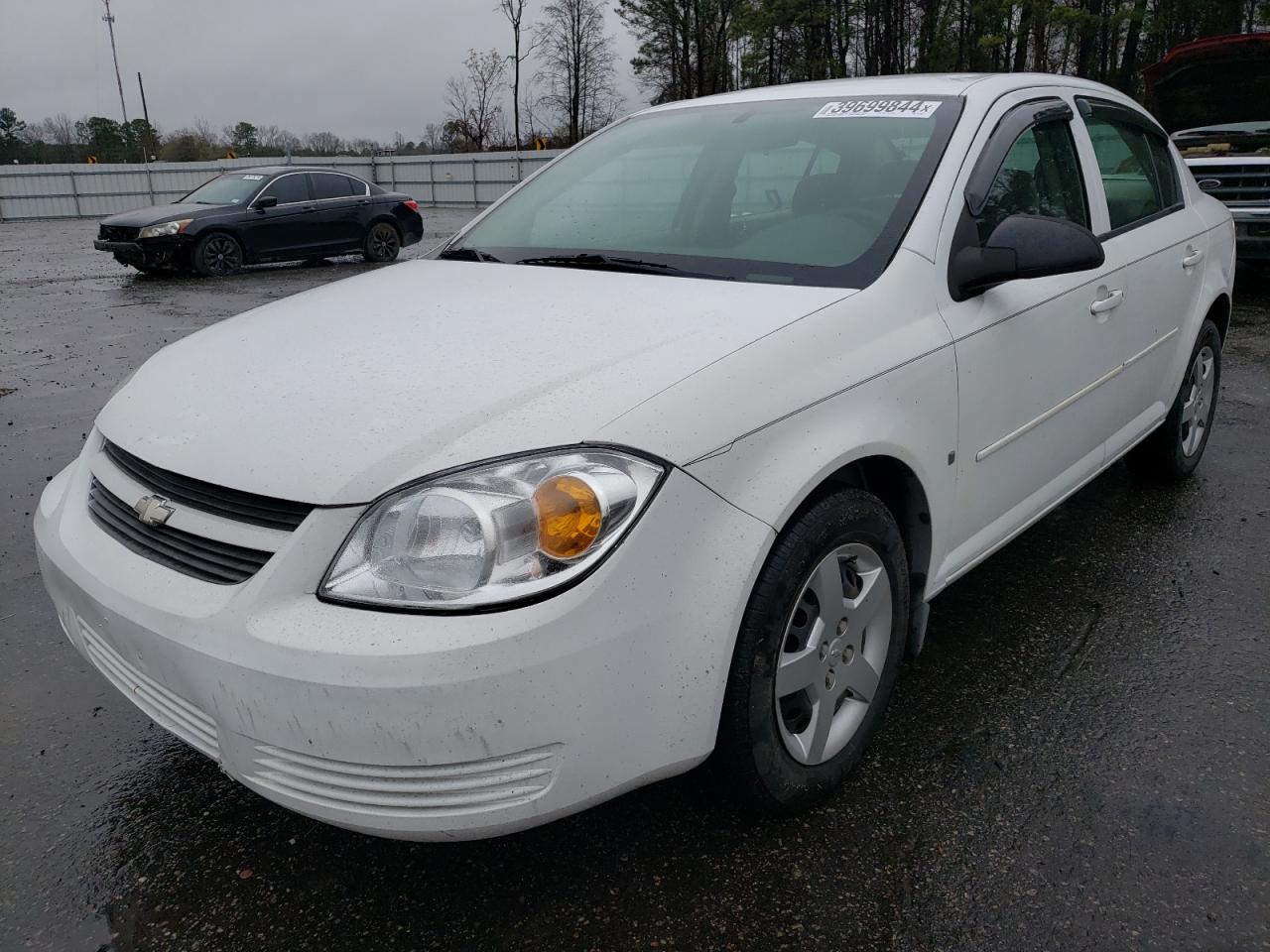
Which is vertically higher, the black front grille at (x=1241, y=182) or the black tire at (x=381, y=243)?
the black front grille at (x=1241, y=182)

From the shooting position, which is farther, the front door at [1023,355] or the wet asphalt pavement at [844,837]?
the front door at [1023,355]

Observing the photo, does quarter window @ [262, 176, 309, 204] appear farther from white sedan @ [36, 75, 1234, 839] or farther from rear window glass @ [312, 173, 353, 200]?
white sedan @ [36, 75, 1234, 839]

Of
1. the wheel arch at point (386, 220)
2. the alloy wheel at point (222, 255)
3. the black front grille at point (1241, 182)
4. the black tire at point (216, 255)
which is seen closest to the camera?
the black front grille at point (1241, 182)

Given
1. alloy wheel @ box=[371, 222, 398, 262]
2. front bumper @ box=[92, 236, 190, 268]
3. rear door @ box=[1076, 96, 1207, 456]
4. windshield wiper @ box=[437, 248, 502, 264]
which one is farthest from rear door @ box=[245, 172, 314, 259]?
rear door @ box=[1076, 96, 1207, 456]

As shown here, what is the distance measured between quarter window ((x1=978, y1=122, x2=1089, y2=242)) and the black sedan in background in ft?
40.4

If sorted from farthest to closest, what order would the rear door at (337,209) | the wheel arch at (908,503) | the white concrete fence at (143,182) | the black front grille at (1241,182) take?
the white concrete fence at (143,182) < the rear door at (337,209) < the black front grille at (1241,182) < the wheel arch at (908,503)

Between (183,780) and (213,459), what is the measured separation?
1010mm

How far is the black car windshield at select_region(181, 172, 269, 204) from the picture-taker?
13.7 meters

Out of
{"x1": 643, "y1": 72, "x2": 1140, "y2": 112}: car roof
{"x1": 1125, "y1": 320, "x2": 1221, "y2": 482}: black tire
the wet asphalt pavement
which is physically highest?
{"x1": 643, "y1": 72, "x2": 1140, "y2": 112}: car roof

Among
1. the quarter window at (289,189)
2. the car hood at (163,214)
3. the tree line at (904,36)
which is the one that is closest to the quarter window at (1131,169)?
the car hood at (163,214)

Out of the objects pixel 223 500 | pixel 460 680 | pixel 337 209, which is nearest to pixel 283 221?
pixel 337 209

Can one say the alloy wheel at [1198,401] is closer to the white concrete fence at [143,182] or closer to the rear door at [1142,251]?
the rear door at [1142,251]

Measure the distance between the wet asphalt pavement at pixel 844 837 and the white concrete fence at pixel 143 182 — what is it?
26689 mm

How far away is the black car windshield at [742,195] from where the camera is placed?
251 cm
